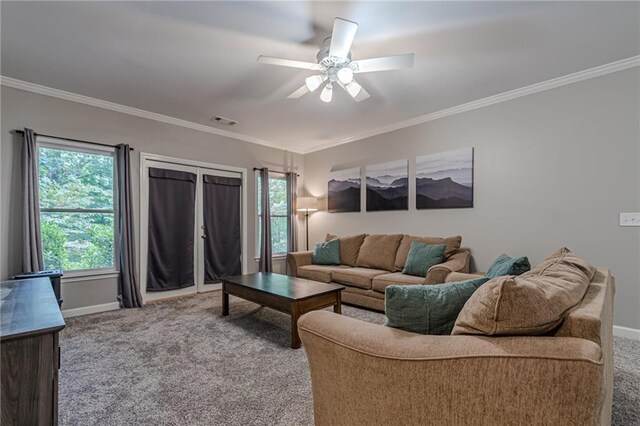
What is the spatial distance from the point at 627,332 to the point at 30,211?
6106mm

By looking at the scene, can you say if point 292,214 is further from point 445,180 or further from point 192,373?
point 192,373

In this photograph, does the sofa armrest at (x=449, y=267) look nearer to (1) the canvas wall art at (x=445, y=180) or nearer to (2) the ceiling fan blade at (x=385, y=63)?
(1) the canvas wall art at (x=445, y=180)

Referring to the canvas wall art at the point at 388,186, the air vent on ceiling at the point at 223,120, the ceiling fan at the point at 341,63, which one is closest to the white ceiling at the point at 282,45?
the ceiling fan at the point at 341,63

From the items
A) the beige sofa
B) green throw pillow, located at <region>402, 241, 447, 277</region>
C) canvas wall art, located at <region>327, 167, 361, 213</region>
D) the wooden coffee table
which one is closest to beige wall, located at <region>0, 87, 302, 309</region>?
canvas wall art, located at <region>327, 167, 361, 213</region>

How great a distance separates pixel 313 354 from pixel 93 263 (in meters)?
3.75

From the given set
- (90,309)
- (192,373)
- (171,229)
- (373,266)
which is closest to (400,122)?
(373,266)

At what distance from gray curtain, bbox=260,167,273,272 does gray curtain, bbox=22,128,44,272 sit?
2872 millimetres

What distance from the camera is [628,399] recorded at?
70.8 inches

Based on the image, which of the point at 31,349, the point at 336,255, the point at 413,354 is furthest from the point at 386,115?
the point at 31,349

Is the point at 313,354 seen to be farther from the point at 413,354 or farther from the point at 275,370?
the point at 275,370

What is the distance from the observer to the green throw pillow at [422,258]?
352 centimetres

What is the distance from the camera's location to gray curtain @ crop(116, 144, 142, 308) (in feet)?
12.4

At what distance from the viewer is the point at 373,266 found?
4227mm

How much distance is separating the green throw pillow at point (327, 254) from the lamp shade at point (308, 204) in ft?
3.28
